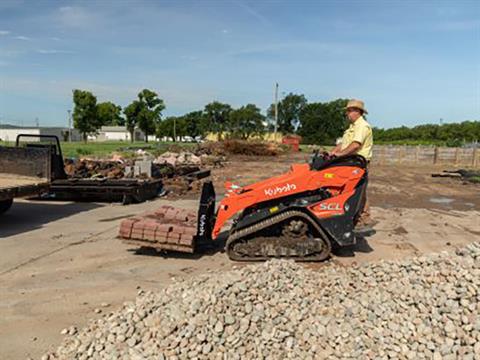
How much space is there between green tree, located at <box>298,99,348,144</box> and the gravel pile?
→ 79056 millimetres

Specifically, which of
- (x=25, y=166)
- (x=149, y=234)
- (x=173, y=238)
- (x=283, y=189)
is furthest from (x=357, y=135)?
(x=25, y=166)

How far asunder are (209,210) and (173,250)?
29.3 inches

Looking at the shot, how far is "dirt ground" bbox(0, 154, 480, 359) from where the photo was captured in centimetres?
411

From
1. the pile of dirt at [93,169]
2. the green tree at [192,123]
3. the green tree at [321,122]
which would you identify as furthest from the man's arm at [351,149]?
the green tree at [192,123]

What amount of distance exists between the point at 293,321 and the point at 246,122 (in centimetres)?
6668

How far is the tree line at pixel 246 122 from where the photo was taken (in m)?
51.5

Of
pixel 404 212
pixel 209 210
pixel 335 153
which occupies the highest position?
pixel 335 153

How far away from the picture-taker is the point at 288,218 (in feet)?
18.5

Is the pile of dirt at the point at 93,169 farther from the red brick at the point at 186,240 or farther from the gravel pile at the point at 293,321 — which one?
the gravel pile at the point at 293,321

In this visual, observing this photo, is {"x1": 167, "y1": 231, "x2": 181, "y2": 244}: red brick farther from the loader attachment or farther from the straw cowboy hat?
the straw cowboy hat

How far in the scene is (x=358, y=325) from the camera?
3607 millimetres

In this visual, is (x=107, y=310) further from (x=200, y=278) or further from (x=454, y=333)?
(x=454, y=333)

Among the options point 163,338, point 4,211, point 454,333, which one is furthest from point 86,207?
point 454,333

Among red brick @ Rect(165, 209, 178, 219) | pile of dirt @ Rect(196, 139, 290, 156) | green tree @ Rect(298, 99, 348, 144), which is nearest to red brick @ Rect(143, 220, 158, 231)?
red brick @ Rect(165, 209, 178, 219)
